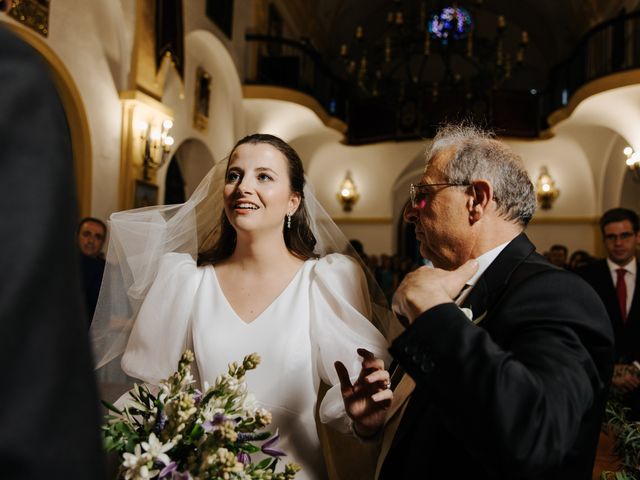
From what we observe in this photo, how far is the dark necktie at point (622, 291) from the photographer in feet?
15.4

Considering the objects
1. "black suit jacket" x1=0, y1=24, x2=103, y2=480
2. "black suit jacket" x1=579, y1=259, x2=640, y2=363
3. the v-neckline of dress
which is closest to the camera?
"black suit jacket" x1=0, y1=24, x2=103, y2=480

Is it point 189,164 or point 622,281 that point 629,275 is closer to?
point 622,281

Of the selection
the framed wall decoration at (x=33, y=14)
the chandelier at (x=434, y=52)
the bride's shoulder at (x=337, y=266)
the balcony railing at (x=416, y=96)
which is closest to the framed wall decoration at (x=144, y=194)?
the framed wall decoration at (x=33, y=14)

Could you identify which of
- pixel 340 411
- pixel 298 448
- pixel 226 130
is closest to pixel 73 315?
pixel 340 411

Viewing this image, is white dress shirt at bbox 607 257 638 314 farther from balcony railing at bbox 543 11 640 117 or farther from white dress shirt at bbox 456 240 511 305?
balcony railing at bbox 543 11 640 117

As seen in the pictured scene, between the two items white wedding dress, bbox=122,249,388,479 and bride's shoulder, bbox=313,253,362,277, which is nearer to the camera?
white wedding dress, bbox=122,249,388,479

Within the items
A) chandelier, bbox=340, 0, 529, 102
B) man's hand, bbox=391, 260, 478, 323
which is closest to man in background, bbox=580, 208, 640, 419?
man's hand, bbox=391, 260, 478, 323

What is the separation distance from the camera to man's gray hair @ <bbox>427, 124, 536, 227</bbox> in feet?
5.56

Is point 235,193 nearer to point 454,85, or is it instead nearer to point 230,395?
point 230,395

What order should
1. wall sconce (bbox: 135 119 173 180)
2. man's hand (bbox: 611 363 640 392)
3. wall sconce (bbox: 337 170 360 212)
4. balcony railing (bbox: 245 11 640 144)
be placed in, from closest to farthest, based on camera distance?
man's hand (bbox: 611 363 640 392)
wall sconce (bbox: 135 119 173 180)
balcony railing (bbox: 245 11 640 144)
wall sconce (bbox: 337 170 360 212)

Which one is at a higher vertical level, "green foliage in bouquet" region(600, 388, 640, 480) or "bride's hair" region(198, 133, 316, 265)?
"bride's hair" region(198, 133, 316, 265)

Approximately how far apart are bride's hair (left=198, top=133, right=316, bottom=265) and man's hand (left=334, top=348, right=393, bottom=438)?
2.52ft

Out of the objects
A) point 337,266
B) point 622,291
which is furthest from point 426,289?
point 622,291

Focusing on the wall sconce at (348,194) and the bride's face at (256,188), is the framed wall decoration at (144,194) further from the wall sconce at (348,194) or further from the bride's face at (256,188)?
the wall sconce at (348,194)
